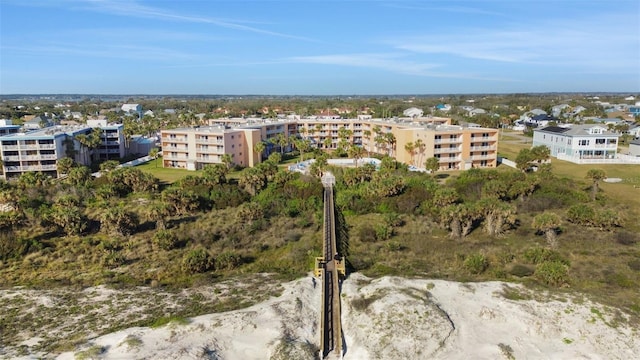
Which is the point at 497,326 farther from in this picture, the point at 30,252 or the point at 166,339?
the point at 30,252

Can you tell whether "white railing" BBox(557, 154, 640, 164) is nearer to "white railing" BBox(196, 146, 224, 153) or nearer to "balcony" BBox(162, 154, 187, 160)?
"white railing" BBox(196, 146, 224, 153)

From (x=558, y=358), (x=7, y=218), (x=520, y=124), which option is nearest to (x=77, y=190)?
(x=7, y=218)

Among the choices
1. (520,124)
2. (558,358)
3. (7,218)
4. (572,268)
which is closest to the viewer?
(558,358)

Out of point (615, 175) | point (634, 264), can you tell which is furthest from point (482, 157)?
point (634, 264)

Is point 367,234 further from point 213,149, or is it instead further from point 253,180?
point 213,149

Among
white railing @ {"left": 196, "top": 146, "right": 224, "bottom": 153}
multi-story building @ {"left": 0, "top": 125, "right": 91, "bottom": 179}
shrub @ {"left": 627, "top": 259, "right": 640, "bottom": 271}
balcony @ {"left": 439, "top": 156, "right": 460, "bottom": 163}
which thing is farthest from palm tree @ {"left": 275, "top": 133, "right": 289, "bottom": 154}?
shrub @ {"left": 627, "top": 259, "right": 640, "bottom": 271}

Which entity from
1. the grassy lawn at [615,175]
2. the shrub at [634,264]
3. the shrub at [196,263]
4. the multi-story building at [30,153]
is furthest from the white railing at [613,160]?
the multi-story building at [30,153]
